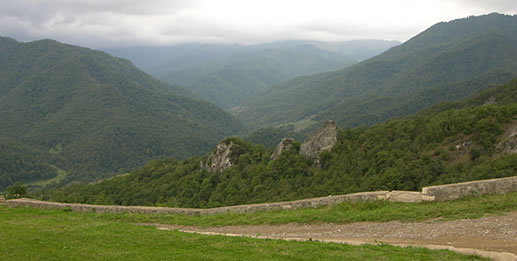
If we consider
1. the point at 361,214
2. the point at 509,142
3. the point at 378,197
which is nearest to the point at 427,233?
the point at 361,214

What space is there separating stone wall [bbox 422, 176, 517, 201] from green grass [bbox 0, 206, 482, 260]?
248 inches

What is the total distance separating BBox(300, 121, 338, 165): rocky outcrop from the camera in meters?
41.8

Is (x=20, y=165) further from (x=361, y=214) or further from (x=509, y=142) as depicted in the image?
(x=509, y=142)

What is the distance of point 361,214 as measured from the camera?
1535 cm

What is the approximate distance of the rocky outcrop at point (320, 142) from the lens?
137 feet

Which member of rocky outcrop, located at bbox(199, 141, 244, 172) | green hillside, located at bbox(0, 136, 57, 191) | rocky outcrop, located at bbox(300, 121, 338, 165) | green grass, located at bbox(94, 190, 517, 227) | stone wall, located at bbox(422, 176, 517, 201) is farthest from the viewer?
green hillside, located at bbox(0, 136, 57, 191)

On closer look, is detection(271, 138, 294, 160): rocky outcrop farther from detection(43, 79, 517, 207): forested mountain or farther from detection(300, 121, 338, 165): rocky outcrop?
detection(300, 121, 338, 165): rocky outcrop

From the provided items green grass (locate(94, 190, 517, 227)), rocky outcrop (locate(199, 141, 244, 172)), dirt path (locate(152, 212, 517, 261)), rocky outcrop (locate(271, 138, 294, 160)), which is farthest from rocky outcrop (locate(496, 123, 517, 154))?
rocky outcrop (locate(199, 141, 244, 172))

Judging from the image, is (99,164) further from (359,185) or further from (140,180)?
(359,185)

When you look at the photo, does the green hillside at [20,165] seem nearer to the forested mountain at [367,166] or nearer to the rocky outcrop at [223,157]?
the forested mountain at [367,166]

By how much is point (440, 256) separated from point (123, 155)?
191 metres

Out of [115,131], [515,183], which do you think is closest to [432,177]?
[515,183]

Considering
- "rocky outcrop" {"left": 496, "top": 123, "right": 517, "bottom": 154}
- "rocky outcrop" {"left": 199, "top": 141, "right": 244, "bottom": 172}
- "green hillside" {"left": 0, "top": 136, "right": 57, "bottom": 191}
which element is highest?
"rocky outcrop" {"left": 496, "top": 123, "right": 517, "bottom": 154}

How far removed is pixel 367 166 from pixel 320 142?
9.00 metres
